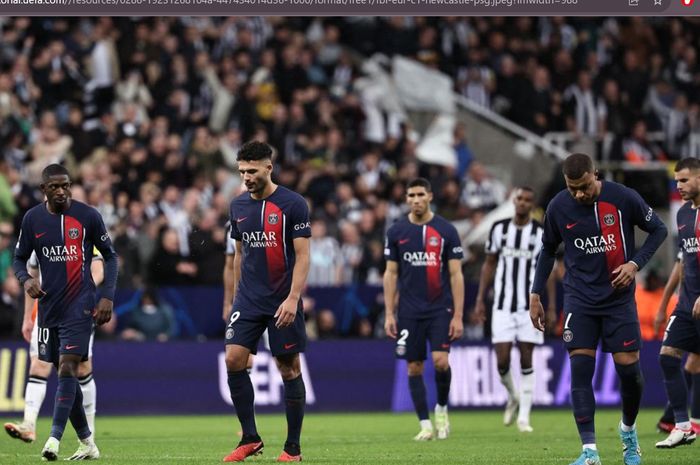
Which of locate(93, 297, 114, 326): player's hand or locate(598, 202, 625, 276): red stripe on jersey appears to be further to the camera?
Answer: locate(93, 297, 114, 326): player's hand

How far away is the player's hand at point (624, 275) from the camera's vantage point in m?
10.2

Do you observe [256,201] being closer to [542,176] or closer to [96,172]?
[96,172]

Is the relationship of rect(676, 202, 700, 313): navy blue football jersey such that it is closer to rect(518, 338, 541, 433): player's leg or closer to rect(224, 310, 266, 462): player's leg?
rect(518, 338, 541, 433): player's leg

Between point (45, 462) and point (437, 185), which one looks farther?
point (437, 185)

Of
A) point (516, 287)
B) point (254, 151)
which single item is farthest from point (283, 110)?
point (254, 151)

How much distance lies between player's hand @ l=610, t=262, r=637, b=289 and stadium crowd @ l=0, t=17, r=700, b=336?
9.44 meters

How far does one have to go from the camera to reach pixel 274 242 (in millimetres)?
11117

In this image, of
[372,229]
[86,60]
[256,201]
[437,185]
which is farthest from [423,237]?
[86,60]

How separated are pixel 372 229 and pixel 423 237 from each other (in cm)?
779

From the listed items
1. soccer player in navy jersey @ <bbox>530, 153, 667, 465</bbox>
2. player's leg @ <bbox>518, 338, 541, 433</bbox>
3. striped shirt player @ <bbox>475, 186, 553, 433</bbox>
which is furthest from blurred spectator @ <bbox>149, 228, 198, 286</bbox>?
soccer player in navy jersey @ <bbox>530, 153, 667, 465</bbox>

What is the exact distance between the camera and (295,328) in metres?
11.0

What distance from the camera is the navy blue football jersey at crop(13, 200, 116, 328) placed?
11.5 metres

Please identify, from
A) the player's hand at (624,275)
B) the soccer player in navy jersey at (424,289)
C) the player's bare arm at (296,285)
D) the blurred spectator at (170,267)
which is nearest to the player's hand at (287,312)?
the player's bare arm at (296,285)

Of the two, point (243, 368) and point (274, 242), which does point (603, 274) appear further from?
point (243, 368)
